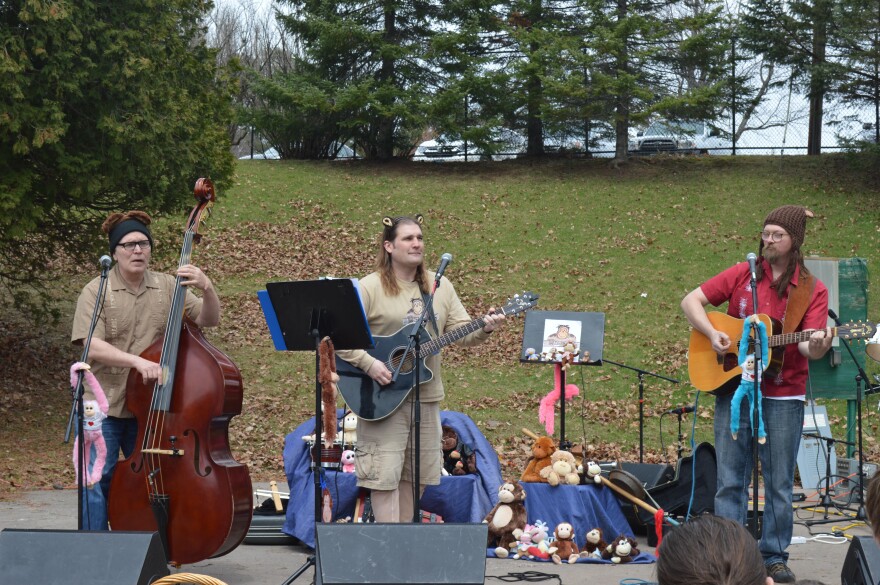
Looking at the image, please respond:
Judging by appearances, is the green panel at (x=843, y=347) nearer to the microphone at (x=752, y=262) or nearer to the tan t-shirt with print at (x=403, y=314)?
the microphone at (x=752, y=262)

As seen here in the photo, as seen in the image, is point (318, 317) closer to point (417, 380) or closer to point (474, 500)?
point (417, 380)

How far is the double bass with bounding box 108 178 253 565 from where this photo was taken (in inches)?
202

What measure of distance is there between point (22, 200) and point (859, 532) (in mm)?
8391

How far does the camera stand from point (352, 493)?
22.2 ft

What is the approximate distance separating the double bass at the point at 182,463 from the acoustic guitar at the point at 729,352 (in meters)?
2.64

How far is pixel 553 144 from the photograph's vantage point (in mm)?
25266

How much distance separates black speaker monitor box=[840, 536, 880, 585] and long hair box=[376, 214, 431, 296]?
9.59ft

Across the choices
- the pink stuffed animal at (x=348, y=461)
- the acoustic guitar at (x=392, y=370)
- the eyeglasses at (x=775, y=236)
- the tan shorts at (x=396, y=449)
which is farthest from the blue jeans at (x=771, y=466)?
the pink stuffed animal at (x=348, y=461)

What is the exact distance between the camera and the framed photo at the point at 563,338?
23.8 feet

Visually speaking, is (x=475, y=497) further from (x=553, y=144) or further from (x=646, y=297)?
(x=553, y=144)

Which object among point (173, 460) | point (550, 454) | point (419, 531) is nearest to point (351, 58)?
point (550, 454)

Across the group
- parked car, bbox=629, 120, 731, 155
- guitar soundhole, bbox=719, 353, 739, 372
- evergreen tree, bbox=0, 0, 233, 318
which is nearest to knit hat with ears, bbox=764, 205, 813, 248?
guitar soundhole, bbox=719, 353, 739, 372

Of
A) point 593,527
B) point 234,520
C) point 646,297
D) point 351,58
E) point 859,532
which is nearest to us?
point 234,520

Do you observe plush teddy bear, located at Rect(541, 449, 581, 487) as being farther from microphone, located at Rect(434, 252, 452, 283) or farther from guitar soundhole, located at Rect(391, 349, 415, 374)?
microphone, located at Rect(434, 252, 452, 283)
